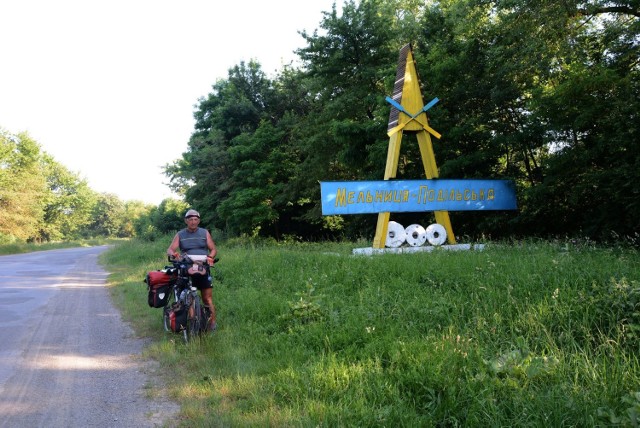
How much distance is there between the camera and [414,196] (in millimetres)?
12211

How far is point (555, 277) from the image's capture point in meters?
5.71

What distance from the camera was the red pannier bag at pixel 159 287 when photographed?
6.34 meters

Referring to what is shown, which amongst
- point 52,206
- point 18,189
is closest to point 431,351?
point 18,189

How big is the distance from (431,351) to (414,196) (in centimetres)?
860

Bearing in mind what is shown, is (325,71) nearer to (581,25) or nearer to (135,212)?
(581,25)

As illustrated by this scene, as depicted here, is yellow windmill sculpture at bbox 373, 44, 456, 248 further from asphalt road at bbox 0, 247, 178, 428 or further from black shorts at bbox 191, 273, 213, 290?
asphalt road at bbox 0, 247, 178, 428

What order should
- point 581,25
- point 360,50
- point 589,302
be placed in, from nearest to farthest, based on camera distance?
point 589,302 < point 581,25 < point 360,50

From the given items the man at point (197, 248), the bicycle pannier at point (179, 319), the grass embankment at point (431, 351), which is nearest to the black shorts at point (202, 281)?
the man at point (197, 248)

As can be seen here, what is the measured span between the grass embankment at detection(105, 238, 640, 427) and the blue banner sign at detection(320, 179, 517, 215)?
4.36m

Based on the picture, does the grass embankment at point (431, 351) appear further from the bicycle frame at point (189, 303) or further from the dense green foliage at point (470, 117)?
the dense green foliage at point (470, 117)

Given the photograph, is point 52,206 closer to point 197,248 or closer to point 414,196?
point 414,196

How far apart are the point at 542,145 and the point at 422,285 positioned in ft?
37.2

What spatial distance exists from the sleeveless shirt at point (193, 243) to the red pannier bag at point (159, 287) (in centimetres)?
50

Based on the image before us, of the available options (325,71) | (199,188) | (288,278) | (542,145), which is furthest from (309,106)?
(288,278)
